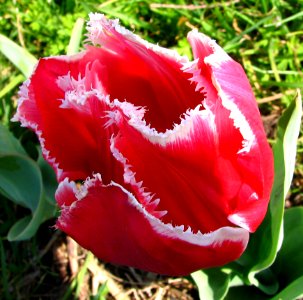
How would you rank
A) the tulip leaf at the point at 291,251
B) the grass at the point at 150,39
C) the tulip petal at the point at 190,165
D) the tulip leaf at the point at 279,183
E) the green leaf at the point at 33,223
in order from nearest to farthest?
1. the tulip petal at the point at 190,165
2. the tulip leaf at the point at 279,183
3. the tulip leaf at the point at 291,251
4. the green leaf at the point at 33,223
5. the grass at the point at 150,39

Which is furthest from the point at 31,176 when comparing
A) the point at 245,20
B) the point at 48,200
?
the point at 245,20

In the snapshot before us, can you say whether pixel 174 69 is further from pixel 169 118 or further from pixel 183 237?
pixel 183 237

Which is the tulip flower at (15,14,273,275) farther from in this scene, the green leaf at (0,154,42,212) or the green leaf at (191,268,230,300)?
the green leaf at (0,154,42,212)

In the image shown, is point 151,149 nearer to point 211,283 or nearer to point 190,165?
point 190,165

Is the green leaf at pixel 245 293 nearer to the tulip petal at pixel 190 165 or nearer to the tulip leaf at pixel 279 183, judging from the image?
the tulip leaf at pixel 279 183

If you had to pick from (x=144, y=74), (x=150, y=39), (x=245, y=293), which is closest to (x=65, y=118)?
(x=144, y=74)

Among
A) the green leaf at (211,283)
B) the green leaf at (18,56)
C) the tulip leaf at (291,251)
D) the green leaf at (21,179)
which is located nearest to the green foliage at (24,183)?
the green leaf at (21,179)
